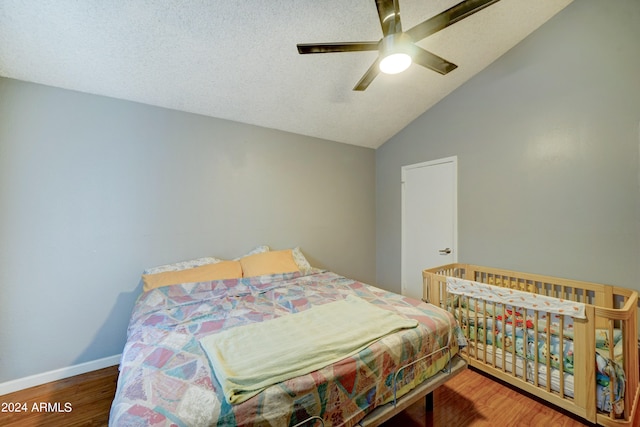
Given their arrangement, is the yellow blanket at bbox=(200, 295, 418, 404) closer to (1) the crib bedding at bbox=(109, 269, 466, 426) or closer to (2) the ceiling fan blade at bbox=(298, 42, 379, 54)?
(1) the crib bedding at bbox=(109, 269, 466, 426)

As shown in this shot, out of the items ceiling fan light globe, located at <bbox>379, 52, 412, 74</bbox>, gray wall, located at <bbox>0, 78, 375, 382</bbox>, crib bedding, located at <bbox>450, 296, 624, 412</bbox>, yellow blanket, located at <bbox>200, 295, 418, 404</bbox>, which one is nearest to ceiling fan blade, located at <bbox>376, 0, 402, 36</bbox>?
ceiling fan light globe, located at <bbox>379, 52, 412, 74</bbox>

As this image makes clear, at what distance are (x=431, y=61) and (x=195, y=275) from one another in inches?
93.6

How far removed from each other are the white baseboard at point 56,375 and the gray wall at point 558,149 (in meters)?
3.56

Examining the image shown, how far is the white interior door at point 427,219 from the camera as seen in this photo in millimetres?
2922

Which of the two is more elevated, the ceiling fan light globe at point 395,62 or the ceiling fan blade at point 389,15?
the ceiling fan blade at point 389,15

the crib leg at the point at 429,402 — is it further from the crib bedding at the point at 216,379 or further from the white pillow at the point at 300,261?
the white pillow at the point at 300,261

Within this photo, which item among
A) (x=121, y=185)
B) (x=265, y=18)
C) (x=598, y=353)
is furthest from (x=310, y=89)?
(x=598, y=353)

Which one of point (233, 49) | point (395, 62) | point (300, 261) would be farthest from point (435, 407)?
point (233, 49)

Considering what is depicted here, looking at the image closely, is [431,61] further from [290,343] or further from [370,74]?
[290,343]

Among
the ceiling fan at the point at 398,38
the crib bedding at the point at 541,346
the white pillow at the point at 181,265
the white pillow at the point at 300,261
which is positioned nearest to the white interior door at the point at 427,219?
the crib bedding at the point at 541,346

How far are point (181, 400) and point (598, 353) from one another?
2296mm

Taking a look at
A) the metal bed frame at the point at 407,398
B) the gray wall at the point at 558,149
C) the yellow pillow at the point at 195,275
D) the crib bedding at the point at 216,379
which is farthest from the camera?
the yellow pillow at the point at 195,275

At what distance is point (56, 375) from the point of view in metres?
1.98

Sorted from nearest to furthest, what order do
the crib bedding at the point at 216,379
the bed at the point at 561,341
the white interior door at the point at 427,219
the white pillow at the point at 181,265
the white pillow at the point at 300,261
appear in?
1. the crib bedding at the point at 216,379
2. the bed at the point at 561,341
3. the white pillow at the point at 181,265
4. the white pillow at the point at 300,261
5. the white interior door at the point at 427,219
